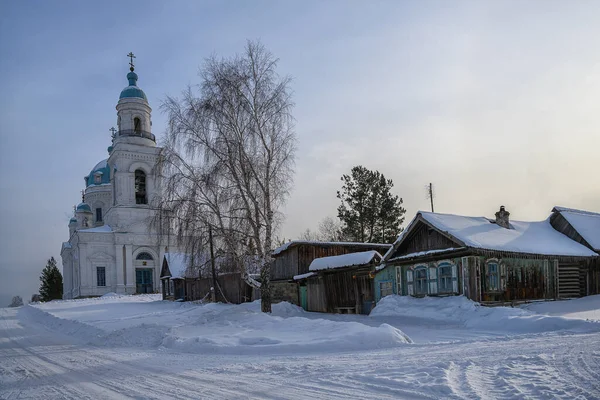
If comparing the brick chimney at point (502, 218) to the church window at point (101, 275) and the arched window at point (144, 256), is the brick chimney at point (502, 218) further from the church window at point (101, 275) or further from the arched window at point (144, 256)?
the church window at point (101, 275)

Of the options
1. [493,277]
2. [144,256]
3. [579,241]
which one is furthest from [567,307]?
[144,256]

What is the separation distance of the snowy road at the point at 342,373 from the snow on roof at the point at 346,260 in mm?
11073

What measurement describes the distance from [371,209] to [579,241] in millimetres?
22270

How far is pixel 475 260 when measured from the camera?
19.6 metres

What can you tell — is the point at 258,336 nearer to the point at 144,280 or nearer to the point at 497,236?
the point at 497,236

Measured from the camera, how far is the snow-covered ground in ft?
23.6

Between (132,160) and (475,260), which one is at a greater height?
(132,160)

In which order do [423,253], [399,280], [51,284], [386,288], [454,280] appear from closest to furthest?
[454,280]
[423,253]
[399,280]
[386,288]
[51,284]

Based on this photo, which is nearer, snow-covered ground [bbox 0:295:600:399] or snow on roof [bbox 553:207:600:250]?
snow-covered ground [bbox 0:295:600:399]

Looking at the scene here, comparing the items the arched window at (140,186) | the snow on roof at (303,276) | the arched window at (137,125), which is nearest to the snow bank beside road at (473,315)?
the snow on roof at (303,276)

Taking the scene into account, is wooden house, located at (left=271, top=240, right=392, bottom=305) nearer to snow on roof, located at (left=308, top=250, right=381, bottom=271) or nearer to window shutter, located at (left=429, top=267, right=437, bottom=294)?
snow on roof, located at (left=308, top=250, right=381, bottom=271)

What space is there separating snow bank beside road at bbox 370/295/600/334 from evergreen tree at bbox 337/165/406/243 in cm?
2470

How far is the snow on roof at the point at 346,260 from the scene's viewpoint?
75.8ft

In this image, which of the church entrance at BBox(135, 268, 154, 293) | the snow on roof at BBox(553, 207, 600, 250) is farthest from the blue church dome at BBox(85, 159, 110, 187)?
the snow on roof at BBox(553, 207, 600, 250)
